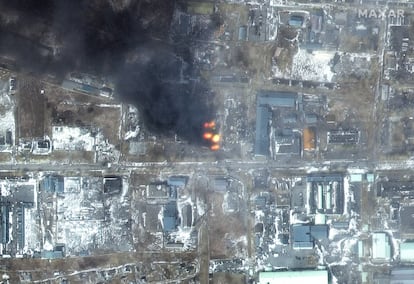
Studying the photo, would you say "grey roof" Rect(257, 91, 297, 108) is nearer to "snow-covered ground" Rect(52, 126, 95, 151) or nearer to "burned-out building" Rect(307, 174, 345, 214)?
"burned-out building" Rect(307, 174, 345, 214)

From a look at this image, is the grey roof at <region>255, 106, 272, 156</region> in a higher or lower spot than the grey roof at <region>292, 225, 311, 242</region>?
higher

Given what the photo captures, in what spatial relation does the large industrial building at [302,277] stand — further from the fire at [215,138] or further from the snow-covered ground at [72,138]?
the snow-covered ground at [72,138]

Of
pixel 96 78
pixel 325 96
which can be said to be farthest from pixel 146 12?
pixel 325 96

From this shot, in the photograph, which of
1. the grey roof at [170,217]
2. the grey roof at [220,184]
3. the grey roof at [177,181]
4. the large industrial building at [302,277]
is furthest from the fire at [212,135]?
the large industrial building at [302,277]

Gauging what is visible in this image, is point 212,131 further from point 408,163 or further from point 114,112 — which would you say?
point 408,163

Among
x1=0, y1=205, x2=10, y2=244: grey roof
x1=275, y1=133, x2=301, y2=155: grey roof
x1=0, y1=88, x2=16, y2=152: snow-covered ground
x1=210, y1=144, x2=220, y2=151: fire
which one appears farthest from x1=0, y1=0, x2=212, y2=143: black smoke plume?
x1=0, y1=205, x2=10, y2=244: grey roof

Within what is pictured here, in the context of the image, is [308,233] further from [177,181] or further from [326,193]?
[177,181]
